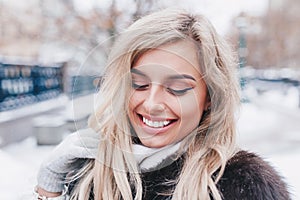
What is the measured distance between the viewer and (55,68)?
775 centimetres

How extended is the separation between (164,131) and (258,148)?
484 cm

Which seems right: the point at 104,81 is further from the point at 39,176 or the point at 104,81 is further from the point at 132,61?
the point at 39,176

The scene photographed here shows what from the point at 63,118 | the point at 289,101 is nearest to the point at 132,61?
the point at 63,118

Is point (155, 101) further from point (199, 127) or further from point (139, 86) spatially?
point (199, 127)

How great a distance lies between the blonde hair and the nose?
58 millimetres

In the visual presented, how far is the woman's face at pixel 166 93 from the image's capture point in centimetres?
63

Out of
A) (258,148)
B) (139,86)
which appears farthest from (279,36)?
(139,86)

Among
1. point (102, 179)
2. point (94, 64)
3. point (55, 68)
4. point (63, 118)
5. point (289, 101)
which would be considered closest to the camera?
point (94, 64)

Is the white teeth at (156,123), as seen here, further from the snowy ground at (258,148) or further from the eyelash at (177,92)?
the snowy ground at (258,148)

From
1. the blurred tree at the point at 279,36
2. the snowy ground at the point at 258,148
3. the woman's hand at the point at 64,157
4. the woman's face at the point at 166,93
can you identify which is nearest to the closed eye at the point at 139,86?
the woman's face at the point at 166,93

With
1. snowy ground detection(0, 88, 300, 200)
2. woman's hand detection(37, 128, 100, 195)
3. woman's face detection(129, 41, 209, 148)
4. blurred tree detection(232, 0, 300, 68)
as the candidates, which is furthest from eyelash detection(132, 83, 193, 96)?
blurred tree detection(232, 0, 300, 68)

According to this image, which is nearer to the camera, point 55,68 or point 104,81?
point 104,81

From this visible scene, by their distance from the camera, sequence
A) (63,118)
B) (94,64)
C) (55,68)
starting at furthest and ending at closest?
1. (55,68)
2. (63,118)
3. (94,64)

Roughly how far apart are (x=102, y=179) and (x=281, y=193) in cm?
33
